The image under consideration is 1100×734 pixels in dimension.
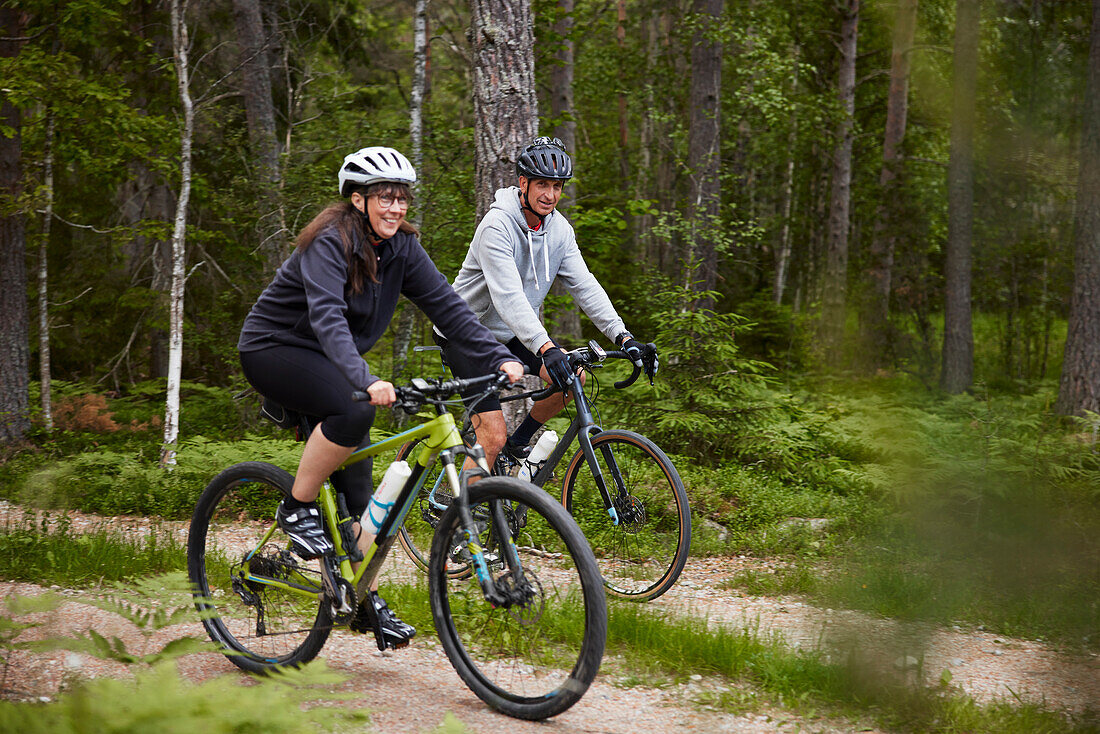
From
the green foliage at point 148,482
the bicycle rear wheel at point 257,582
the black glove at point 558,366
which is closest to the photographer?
the bicycle rear wheel at point 257,582

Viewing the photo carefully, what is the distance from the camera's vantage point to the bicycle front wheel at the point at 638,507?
4.77 metres

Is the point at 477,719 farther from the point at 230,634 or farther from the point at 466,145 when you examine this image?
the point at 466,145

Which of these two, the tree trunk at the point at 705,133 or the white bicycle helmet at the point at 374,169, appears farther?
the tree trunk at the point at 705,133

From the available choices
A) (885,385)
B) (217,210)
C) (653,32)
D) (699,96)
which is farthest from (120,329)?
(653,32)

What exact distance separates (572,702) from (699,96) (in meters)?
11.9

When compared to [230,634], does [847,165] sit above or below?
above

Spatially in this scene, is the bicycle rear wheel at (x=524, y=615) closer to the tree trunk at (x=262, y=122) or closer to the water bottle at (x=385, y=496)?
the water bottle at (x=385, y=496)

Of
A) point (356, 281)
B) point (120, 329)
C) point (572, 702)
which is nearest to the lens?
point (572, 702)

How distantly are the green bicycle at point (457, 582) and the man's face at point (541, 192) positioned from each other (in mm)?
1446

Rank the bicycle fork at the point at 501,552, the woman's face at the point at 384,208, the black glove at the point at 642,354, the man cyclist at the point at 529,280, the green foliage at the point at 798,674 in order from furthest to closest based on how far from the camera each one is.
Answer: the black glove at the point at 642,354 → the man cyclist at the point at 529,280 → the woman's face at the point at 384,208 → the bicycle fork at the point at 501,552 → the green foliage at the point at 798,674

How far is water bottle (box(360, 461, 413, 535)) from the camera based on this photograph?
3480 millimetres

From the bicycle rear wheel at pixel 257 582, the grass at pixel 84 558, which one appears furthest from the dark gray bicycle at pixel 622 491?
the grass at pixel 84 558

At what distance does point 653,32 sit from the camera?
30.3m

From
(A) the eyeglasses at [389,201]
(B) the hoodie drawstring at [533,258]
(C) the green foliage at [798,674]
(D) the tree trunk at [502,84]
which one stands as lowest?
(C) the green foliage at [798,674]
